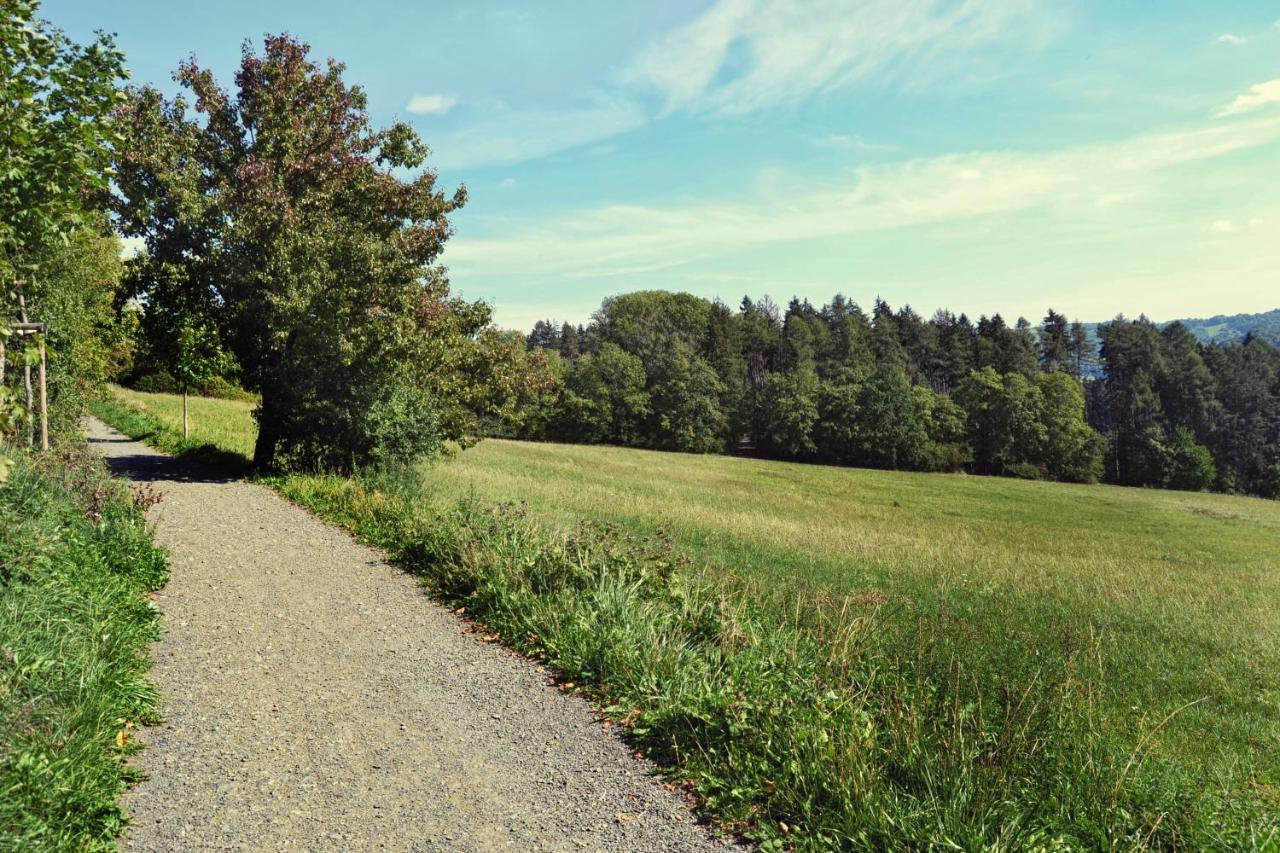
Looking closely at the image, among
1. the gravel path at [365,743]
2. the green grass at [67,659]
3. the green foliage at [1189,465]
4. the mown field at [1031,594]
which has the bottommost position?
the green foliage at [1189,465]

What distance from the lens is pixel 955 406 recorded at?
70.7m

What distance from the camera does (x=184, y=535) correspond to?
1138 cm

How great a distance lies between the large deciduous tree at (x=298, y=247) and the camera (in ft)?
51.2

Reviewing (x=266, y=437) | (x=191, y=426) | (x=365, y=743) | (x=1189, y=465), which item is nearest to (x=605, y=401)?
(x=191, y=426)

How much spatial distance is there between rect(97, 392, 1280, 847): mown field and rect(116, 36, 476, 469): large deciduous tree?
3079 mm

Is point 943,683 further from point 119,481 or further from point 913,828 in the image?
point 119,481

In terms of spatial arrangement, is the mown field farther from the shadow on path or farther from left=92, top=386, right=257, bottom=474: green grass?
the shadow on path

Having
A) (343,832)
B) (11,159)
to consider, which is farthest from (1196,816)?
(11,159)

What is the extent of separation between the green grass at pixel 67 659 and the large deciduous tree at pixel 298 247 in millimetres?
7405

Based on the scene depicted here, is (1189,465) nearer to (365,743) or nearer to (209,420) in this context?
(209,420)

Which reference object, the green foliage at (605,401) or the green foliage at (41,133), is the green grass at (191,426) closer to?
the green foliage at (41,133)

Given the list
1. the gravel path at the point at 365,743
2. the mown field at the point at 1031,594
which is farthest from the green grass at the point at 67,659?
the mown field at the point at 1031,594

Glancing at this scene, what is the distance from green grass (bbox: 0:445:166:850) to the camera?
13.1 feet

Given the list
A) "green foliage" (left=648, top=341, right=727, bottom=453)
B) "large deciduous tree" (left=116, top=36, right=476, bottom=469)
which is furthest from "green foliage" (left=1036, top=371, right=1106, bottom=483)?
"large deciduous tree" (left=116, top=36, right=476, bottom=469)
